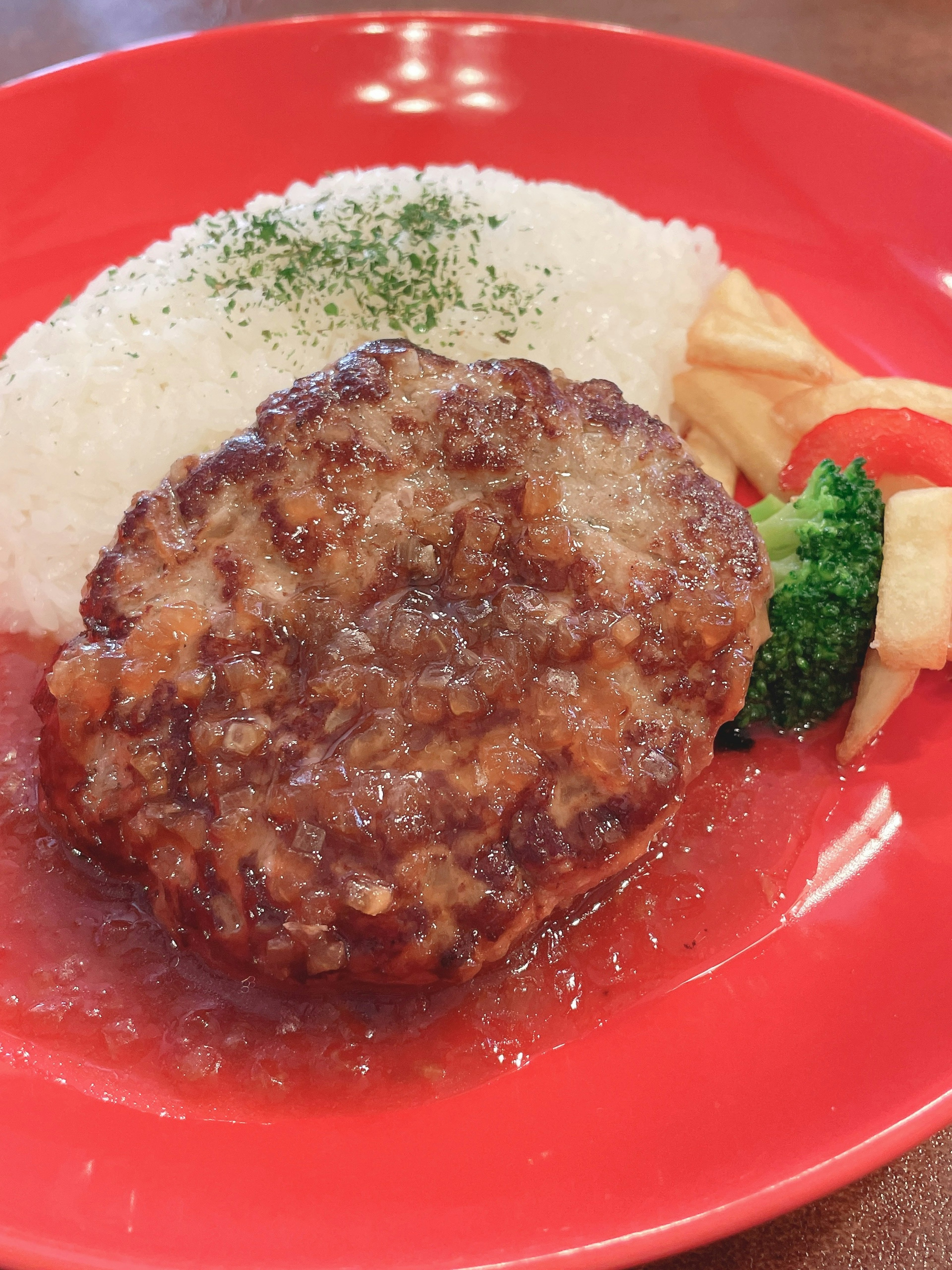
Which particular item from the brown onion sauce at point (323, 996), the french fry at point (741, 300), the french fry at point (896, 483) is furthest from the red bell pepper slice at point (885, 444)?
the brown onion sauce at point (323, 996)

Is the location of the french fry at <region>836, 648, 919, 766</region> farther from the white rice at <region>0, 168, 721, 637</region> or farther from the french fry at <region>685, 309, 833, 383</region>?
the white rice at <region>0, 168, 721, 637</region>

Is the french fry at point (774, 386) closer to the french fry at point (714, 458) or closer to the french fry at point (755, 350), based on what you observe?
the french fry at point (755, 350)

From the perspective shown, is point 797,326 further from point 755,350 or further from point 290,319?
point 290,319

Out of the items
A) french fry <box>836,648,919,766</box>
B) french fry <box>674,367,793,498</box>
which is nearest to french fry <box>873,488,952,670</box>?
french fry <box>836,648,919,766</box>

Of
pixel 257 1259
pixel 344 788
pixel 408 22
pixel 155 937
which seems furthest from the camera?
pixel 408 22

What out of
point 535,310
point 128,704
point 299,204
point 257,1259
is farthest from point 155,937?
point 299,204

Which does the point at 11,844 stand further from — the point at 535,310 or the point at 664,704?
the point at 535,310
